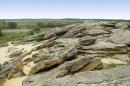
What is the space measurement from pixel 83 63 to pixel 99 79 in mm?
6376

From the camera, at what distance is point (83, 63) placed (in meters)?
21.5

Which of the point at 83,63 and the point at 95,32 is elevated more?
the point at 95,32

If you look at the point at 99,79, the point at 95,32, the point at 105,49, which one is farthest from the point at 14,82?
the point at 95,32

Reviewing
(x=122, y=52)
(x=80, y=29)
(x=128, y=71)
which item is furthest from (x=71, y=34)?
(x=128, y=71)

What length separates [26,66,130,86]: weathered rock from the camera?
1456 centimetres

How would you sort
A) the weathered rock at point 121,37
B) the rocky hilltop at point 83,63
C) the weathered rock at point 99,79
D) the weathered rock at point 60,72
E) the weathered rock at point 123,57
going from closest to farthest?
the weathered rock at point 99,79 → the rocky hilltop at point 83,63 → the weathered rock at point 60,72 → the weathered rock at point 123,57 → the weathered rock at point 121,37

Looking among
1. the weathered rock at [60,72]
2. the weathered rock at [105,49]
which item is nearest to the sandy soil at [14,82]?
the weathered rock at [60,72]

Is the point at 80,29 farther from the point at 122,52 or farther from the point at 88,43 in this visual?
the point at 122,52

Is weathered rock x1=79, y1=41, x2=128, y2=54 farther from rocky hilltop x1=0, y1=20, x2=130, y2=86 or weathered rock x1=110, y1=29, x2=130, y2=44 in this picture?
weathered rock x1=110, y1=29, x2=130, y2=44

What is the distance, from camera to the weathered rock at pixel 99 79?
14.6 m

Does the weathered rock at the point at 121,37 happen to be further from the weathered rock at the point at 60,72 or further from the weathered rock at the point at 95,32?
the weathered rock at the point at 60,72

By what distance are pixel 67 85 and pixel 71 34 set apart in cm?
2472

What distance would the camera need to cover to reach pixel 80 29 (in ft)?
133

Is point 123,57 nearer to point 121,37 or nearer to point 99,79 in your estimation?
point 121,37
